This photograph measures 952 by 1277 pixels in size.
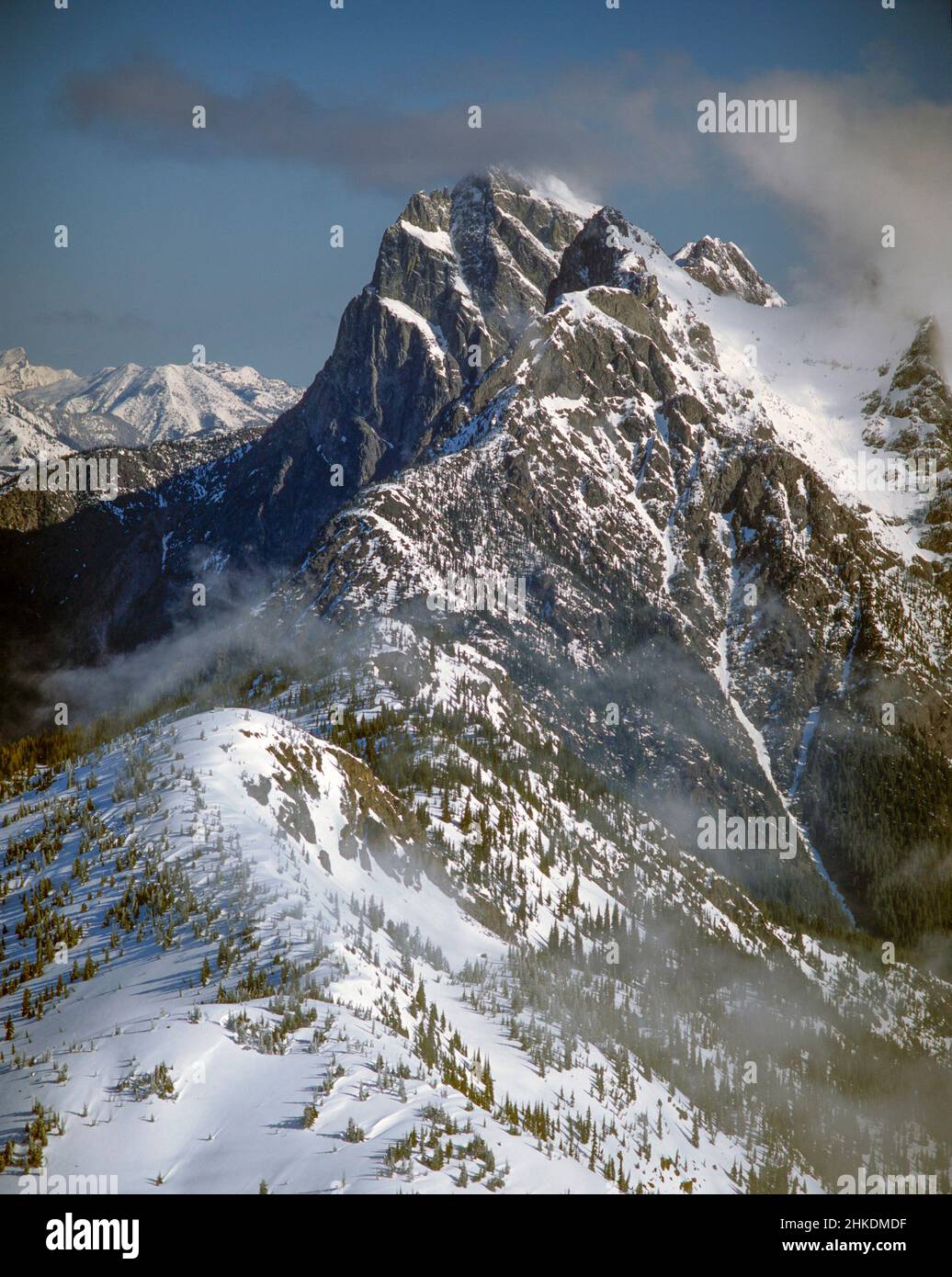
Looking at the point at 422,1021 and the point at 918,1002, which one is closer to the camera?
the point at 422,1021

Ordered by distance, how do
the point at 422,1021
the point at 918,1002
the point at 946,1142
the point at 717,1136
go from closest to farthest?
the point at 422,1021, the point at 717,1136, the point at 946,1142, the point at 918,1002

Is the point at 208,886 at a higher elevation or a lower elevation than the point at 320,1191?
higher

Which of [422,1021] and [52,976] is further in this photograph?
[422,1021]

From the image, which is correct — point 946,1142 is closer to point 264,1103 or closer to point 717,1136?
point 717,1136

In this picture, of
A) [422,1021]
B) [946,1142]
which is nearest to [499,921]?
[422,1021]

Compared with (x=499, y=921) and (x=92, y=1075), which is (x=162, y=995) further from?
(x=499, y=921)

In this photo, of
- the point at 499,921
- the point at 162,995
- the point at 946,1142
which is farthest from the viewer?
the point at 946,1142

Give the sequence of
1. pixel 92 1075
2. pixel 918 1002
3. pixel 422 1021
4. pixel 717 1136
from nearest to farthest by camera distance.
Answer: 1. pixel 92 1075
2. pixel 422 1021
3. pixel 717 1136
4. pixel 918 1002
